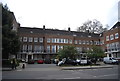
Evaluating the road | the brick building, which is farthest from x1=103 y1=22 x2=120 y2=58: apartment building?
the road

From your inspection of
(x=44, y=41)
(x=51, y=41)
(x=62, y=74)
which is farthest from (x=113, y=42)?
(x=62, y=74)

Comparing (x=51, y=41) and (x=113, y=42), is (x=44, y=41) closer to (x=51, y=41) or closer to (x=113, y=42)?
(x=51, y=41)

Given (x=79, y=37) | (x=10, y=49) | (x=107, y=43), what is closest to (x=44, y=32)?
(x=79, y=37)

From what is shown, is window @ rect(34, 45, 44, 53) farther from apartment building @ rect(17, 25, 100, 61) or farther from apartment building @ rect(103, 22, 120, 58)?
apartment building @ rect(103, 22, 120, 58)

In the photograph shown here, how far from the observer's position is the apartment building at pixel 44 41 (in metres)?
57.8

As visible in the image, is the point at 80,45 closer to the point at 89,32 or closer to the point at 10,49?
the point at 89,32

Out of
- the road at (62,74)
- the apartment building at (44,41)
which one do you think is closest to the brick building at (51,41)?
the apartment building at (44,41)

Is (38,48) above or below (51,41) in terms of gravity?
below

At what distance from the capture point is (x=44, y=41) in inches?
2377

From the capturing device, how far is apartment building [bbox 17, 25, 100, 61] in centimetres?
5775

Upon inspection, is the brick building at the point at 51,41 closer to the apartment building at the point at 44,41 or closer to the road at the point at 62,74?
the apartment building at the point at 44,41

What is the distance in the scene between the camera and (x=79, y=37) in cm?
6612

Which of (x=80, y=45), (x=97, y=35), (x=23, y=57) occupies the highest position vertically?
(x=97, y=35)

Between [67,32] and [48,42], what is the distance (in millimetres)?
11328
